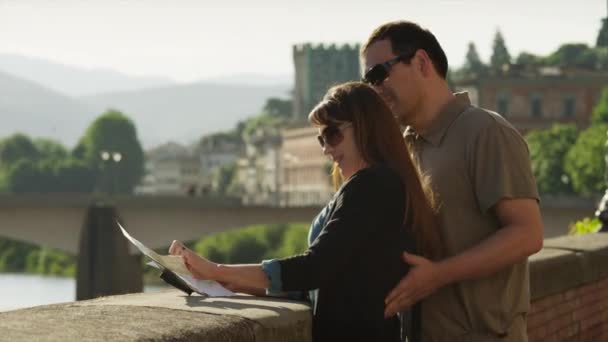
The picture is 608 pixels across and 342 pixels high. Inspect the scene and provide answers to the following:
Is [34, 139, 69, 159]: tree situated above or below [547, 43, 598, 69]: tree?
below

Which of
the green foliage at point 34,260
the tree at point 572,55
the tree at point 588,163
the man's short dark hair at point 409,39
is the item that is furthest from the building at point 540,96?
the man's short dark hair at point 409,39

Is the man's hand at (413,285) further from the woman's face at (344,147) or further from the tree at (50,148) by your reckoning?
the tree at (50,148)

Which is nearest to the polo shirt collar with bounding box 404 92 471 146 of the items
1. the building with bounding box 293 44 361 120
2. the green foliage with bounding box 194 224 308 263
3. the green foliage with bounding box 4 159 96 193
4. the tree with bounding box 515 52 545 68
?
the green foliage with bounding box 194 224 308 263

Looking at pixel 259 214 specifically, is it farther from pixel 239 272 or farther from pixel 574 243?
pixel 239 272

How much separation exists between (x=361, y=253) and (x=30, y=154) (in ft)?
496

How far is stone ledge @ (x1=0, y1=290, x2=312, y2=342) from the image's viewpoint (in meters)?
2.97

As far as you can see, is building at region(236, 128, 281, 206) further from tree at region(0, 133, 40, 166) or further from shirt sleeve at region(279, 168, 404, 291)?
shirt sleeve at region(279, 168, 404, 291)

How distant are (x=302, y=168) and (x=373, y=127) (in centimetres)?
11491

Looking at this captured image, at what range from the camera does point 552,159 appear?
8206 centimetres

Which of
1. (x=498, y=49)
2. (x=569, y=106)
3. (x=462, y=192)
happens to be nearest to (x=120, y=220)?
(x=462, y=192)

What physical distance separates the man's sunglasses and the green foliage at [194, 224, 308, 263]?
79.5 metres

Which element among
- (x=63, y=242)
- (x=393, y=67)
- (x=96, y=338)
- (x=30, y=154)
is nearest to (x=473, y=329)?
(x=393, y=67)

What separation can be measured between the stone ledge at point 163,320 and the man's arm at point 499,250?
323mm

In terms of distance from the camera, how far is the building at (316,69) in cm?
16650
